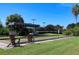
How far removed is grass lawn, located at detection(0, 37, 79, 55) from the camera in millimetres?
9922

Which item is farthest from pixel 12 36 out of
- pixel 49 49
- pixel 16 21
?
pixel 49 49

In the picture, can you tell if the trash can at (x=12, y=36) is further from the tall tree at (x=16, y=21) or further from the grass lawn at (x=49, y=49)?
the grass lawn at (x=49, y=49)

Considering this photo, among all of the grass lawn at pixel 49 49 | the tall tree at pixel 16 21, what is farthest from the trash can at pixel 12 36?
the grass lawn at pixel 49 49

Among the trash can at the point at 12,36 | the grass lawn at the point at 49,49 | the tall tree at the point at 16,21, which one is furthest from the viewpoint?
the trash can at the point at 12,36

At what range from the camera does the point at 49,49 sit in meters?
10.2

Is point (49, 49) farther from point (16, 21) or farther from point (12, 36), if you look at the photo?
point (16, 21)

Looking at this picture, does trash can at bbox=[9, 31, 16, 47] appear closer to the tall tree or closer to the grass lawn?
the tall tree

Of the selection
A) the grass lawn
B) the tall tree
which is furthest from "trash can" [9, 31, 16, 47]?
the grass lawn

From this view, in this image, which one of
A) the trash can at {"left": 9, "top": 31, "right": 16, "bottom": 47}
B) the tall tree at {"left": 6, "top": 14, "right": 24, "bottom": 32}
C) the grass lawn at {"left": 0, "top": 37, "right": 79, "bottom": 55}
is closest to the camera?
the grass lawn at {"left": 0, "top": 37, "right": 79, "bottom": 55}

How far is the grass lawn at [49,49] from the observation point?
992 centimetres

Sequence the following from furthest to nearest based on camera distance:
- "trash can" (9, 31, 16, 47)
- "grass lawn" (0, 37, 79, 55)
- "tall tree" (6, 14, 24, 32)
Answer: "trash can" (9, 31, 16, 47)
"tall tree" (6, 14, 24, 32)
"grass lawn" (0, 37, 79, 55)

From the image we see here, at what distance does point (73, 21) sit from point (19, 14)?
6.10 feet

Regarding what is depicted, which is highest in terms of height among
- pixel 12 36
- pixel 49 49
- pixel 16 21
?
pixel 16 21

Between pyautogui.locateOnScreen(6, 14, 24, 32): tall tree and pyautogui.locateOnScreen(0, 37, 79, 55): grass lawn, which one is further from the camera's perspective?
pyautogui.locateOnScreen(6, 14, 24, 32): tall tree
